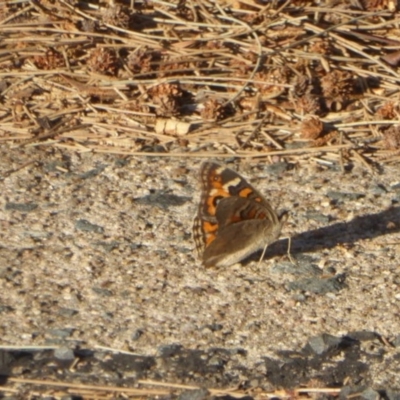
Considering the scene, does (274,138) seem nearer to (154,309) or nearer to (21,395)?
(154,309)

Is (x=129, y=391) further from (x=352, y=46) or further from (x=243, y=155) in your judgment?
(x=352, y=46)

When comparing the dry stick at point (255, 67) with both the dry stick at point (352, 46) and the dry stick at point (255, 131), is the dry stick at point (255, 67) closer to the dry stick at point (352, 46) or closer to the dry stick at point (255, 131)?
the dry stick at point (255, 131)

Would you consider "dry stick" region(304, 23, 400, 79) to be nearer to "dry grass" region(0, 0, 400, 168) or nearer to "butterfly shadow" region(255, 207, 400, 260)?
"dry grass" region(0, 0, 400, 168)

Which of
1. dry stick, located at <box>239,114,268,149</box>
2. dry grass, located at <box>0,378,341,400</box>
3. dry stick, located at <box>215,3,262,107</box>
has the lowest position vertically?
dry stick, located at <box>239,114,268,149</box>

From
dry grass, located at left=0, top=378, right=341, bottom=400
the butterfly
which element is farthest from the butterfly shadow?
dry grass, located at left=0, top=378, right=341, bottom=400

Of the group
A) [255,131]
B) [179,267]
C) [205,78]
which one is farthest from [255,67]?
[179,267]

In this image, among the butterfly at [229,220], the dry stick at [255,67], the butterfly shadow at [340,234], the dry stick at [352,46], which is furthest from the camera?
the dry stick at [352,46]

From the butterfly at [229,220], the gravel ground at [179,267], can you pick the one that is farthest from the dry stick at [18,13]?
the butterfly at [229,220]
